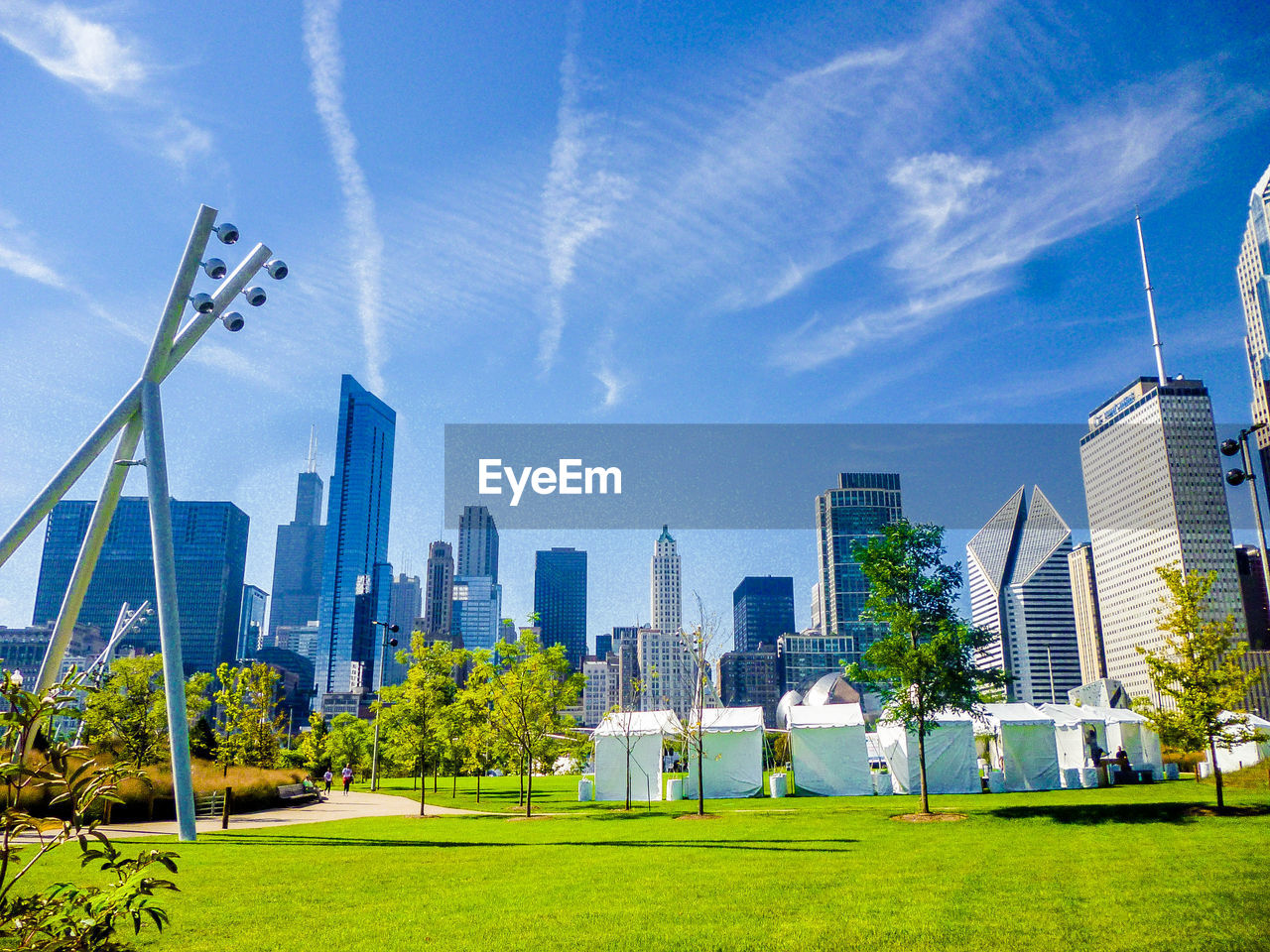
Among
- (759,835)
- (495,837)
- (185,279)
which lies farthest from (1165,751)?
(185,279)

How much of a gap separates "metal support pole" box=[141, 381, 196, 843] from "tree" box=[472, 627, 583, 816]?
12136mm

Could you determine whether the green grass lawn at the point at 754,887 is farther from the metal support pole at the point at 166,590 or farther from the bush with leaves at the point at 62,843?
the bush with leaves at the point at 62,843

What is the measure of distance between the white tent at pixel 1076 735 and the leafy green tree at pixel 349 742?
42756mm

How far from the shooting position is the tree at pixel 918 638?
2458 centimetres

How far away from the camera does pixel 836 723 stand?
36375 millimetres

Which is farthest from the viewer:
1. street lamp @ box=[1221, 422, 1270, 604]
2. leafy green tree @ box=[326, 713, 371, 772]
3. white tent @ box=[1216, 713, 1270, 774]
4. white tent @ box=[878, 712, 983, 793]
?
leafy green tree @ box=[326, 713, 371, 772]

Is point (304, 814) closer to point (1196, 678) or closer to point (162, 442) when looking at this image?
point (162, 442)

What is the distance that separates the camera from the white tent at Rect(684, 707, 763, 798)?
3712 centimetres

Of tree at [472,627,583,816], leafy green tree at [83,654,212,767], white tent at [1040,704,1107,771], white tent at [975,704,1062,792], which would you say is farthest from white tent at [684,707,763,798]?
leafy green tree at [83,654,212,767]

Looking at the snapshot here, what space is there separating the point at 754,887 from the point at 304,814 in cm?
2338

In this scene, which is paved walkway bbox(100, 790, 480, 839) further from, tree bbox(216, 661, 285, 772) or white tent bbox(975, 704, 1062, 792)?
white tent bbox(975, 704, 1062, 792)

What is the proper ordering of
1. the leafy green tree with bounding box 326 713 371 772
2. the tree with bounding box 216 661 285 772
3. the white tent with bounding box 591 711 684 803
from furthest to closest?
the leafy green tree with bounding box 326 713 371 772 → the white tent with bounding box 591 711 684 803 → the tree with bounding box 216 661 285 772

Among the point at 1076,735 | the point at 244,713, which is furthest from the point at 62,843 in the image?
the point at 1076,735

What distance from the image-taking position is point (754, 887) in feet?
43.6
